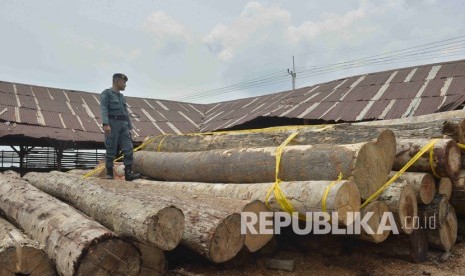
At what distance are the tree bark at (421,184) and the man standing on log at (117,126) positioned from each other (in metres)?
4.17

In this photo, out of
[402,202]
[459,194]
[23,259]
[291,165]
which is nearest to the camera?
[23,259]

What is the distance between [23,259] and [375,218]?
Answer: 3.13m

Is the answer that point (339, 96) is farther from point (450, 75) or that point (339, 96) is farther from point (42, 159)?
point (42, 159)

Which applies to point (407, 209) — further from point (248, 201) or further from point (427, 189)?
point (248, 201)

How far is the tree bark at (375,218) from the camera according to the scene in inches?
142

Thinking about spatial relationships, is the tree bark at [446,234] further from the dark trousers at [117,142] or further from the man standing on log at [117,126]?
the dark trousers at [117,142]

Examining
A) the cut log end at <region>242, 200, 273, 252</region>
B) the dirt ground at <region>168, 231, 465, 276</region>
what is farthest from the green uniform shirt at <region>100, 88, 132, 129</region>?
the cut log end at <region>242, 200, 273, 252</region>

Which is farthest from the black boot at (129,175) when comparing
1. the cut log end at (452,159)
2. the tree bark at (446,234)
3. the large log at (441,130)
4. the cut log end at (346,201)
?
the cut log end at (452,159)

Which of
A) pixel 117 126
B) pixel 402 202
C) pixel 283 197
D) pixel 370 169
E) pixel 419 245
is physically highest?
pixel 117 126

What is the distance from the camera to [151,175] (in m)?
6.26

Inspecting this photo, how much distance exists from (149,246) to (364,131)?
2.60m

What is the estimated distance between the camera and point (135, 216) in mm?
3166

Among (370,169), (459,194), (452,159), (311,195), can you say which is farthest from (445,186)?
(311,195)

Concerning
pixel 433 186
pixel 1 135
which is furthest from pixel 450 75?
pixel 1 135
